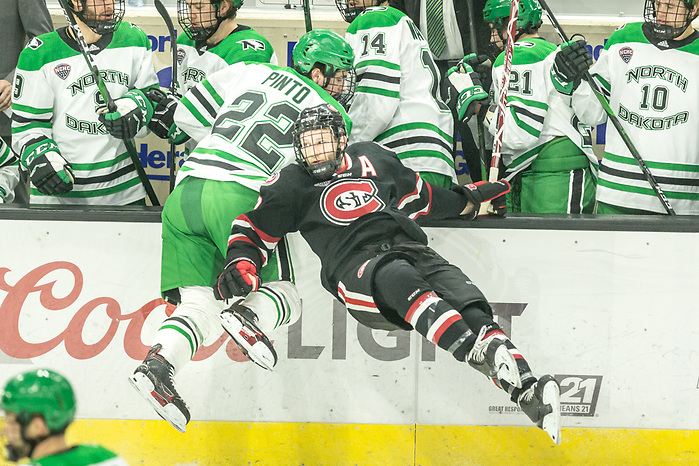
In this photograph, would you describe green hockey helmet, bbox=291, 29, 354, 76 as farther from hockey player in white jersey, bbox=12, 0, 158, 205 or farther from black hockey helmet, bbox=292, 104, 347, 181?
hockey player in white jersey, bbox=12, 0, 158, 205

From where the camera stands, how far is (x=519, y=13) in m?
2.99

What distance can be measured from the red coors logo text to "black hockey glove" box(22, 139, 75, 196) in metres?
0.32

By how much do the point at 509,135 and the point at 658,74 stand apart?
21.0 inches

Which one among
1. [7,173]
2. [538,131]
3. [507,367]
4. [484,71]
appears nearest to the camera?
[507,367]

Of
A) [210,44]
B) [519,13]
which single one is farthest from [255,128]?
[519,13]

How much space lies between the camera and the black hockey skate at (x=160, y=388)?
80.5 inches

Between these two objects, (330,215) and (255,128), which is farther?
(255,128)

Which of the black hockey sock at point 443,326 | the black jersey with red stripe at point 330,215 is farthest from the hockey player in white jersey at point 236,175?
the black hockey sock at point 443,326

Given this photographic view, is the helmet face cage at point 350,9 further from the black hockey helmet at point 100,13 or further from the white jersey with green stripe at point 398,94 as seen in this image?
the black hockey helmet at point 100,13

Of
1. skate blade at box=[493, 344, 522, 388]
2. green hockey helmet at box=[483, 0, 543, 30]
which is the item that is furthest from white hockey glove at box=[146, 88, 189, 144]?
skate blade at box=[493, 344, 522, 388]

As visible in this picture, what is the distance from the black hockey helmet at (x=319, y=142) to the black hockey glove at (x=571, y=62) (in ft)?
2.98

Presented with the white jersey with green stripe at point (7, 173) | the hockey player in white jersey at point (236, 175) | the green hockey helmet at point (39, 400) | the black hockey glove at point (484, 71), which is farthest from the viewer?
the black hockey glove at point (484, 71)

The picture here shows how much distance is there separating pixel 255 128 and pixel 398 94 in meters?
0.62

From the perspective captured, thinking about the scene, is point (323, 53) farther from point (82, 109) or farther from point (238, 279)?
point (82, 109)
